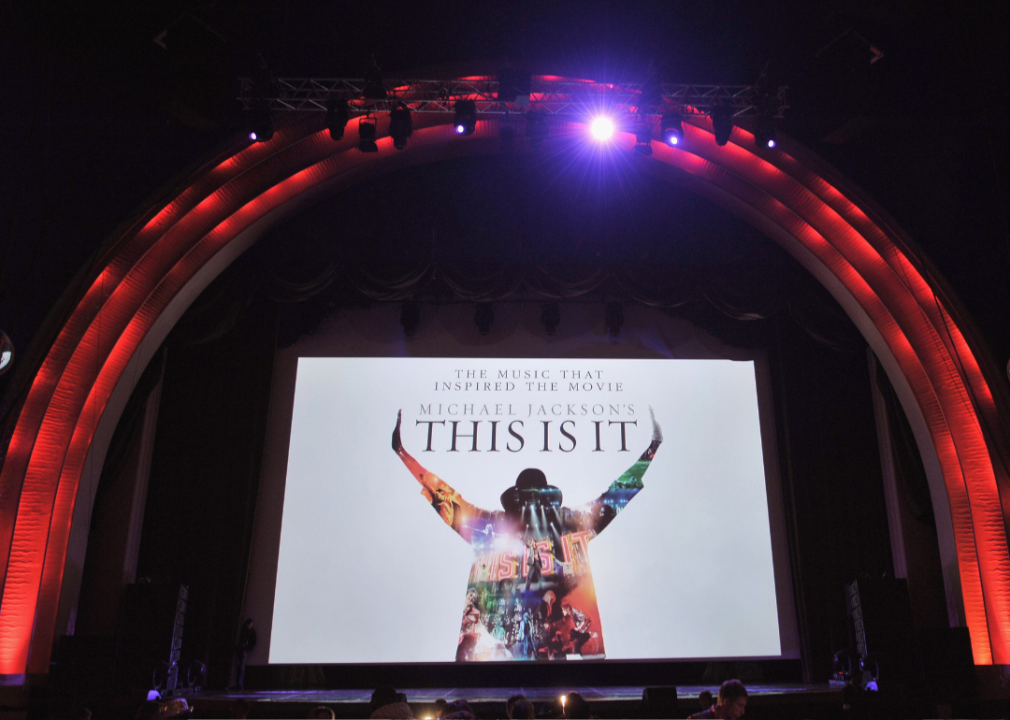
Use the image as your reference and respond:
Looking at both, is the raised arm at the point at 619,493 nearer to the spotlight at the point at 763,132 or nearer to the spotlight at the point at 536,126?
the spotlight at the point at 763,132

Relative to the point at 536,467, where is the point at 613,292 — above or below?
above

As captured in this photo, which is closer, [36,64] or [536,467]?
[36,64]

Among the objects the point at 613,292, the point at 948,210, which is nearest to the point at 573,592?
the point at 613,292

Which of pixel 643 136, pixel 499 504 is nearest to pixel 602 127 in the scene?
pixel 643 136

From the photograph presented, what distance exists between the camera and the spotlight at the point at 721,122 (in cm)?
718

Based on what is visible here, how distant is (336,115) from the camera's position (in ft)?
23.6

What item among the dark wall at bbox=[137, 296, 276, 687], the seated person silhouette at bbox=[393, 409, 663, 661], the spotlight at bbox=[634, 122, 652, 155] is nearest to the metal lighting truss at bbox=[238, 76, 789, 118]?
the spotlight at bbox=[634, 122, 652, 155]

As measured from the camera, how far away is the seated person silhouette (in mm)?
8055

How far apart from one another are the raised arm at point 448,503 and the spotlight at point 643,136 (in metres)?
3.90

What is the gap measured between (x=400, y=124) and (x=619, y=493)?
4294 millimetres

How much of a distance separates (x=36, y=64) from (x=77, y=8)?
25.2 inches

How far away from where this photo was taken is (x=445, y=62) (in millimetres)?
7668

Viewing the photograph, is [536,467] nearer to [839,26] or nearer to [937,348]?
[937,348]

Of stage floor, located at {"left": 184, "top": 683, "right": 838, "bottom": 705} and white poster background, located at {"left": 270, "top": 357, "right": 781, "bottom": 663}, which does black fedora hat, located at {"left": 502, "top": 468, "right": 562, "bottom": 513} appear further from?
stage floor, located at {"left": 184, "top": 683, "right": 838, "bottom": 705}
